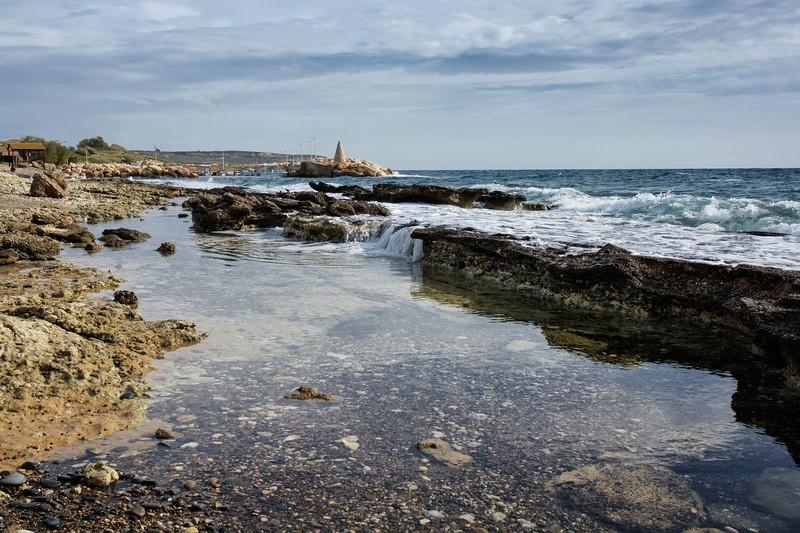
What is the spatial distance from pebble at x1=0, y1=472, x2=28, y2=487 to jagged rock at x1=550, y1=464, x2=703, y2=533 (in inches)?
117

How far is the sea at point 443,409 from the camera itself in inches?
131

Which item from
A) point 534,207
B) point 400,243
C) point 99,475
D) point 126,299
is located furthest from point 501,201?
point 99,475

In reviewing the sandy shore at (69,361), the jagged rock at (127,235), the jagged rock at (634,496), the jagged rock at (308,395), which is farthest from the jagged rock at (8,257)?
the jagged rock at (634,496)

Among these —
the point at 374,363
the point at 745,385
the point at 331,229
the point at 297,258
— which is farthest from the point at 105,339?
the point at 331,229

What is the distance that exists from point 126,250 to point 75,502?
1122 centimetres

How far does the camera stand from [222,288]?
30.4ft

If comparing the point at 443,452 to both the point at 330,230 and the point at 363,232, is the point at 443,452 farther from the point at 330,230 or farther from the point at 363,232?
the point at 330,230

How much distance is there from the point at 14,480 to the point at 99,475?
446 mm

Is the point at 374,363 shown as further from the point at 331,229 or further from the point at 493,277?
the point at 331,229

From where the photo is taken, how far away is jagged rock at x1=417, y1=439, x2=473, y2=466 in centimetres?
379

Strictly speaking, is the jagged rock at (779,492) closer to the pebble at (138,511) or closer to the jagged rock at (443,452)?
the jagged rock at (443,452)

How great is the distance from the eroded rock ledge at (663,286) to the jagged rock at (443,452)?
139 inches

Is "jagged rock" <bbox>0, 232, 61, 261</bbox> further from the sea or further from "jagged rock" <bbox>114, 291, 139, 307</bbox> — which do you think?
"jagged rock" <bbox>114, 291, 139, 307</bbox>

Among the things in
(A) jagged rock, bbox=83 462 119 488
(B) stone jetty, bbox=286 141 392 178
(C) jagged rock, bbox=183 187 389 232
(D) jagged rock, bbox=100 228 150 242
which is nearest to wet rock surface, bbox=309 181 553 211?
(C) jagged rock, bbox=183 187 389 232
